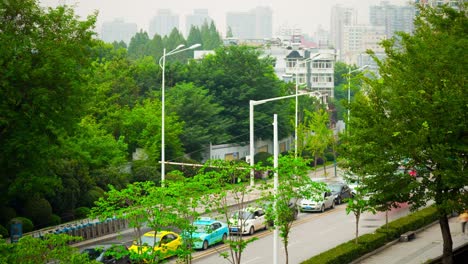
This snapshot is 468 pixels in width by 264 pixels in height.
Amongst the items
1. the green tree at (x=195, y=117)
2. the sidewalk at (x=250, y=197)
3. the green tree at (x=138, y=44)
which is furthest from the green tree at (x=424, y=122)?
the green tree at (x=138, y=44)

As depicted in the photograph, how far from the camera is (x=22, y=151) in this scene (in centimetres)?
3375

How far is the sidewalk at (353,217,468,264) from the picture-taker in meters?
32.4

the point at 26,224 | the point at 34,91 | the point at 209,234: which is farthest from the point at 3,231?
the point at 209,234

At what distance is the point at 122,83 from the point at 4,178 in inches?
1171

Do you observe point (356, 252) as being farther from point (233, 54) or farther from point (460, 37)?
point (233, 54)

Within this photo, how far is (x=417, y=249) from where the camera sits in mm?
34562

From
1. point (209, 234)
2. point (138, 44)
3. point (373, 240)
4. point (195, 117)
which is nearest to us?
point (209, 234)

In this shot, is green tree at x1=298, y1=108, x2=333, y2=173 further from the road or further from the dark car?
the road

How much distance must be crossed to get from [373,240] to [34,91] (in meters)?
14.4

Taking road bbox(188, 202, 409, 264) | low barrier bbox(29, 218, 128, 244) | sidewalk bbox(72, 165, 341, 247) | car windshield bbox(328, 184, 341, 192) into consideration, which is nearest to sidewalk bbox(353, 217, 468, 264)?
road bbox(188, 202, 409, 264)

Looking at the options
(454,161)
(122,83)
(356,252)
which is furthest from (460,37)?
(122,83)

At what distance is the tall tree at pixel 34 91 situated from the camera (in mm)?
33438

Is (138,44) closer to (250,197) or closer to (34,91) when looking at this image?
(250,197)

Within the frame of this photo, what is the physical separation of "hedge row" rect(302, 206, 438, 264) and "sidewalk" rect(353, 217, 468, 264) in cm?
32
